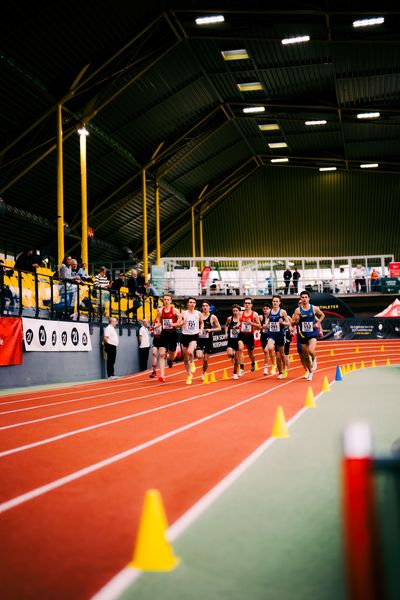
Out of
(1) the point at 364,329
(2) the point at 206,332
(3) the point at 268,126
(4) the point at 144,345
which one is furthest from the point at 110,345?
(3) the point at 268,126

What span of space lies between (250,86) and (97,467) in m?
31.0

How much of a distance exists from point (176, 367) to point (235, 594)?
20.4 meters

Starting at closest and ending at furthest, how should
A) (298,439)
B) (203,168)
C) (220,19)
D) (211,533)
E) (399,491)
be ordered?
(399,491) → (211,533) → (298,439) → (220,19) → (203,168)

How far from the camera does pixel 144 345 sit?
2228 cm

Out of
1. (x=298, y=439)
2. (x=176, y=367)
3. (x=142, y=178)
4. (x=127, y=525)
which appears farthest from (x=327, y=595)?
(x=142, y=178)

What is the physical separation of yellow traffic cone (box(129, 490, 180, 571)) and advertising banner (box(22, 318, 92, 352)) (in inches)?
499

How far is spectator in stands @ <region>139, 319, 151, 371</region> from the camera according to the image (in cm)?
2208

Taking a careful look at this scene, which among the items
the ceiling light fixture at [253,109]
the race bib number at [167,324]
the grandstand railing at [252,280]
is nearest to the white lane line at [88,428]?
the race bib number at [167,324]

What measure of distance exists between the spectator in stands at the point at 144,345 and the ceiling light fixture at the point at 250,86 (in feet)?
55.5

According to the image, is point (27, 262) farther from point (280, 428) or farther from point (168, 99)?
point (168, 99)

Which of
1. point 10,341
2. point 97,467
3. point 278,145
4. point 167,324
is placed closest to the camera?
point 97,467

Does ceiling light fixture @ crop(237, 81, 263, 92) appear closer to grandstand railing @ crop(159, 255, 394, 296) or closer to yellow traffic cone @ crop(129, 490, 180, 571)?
grandstand railing @ crop(159, 255, 394, 296)

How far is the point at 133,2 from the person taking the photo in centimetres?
2331

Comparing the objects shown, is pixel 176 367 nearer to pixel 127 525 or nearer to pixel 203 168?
pixel 127 525
